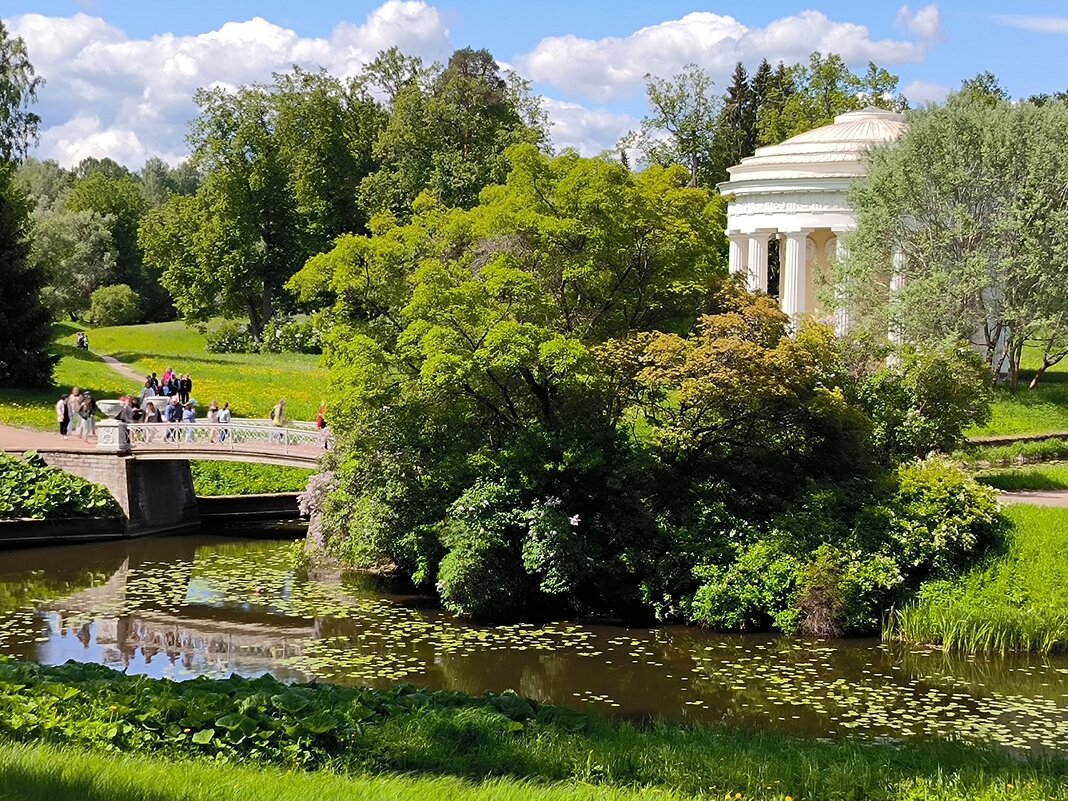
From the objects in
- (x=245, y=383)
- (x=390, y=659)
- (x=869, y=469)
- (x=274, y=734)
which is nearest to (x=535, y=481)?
(x=390, y=659)

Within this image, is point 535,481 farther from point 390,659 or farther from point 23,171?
point 23,171

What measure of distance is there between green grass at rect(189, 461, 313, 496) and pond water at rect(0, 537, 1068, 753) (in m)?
11.2

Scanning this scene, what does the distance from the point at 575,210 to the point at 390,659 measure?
38.2 feet

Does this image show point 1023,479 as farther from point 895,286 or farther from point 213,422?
point 213,422

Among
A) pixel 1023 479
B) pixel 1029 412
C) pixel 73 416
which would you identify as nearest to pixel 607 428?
pixel 1023 479

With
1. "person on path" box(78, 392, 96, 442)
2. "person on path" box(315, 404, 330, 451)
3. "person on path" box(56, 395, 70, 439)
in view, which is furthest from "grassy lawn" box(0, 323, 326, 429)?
"person on path" box(78, 392, 96, 442)

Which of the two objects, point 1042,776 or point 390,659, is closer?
point 1042,776

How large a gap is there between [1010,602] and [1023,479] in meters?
8.58

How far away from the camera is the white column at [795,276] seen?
5316 cm

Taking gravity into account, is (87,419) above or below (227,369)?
below

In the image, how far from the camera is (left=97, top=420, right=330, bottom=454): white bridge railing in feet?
116

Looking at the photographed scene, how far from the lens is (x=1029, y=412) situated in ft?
144

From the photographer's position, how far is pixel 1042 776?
13445 mm

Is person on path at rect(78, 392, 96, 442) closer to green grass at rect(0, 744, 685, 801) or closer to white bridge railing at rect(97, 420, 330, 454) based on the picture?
white bridge railing at rect(97, 420, 330, 454)
